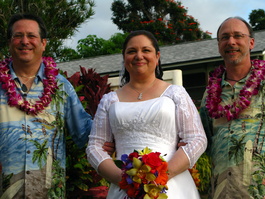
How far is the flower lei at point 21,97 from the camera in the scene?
3.89 m

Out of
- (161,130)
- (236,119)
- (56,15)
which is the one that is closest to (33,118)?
(161,130)

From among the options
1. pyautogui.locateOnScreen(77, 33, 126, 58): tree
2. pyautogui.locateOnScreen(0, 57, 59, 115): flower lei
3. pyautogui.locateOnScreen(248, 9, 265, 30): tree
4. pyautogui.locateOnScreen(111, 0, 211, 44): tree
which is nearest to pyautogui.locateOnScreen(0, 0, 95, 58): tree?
pyautogui.locateOnScreen(0, 57, 59, 115): flower lei

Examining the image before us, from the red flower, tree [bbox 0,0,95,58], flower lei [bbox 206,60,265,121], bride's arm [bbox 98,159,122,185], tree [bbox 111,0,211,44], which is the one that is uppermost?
tree [bbox 111,0,211,44]

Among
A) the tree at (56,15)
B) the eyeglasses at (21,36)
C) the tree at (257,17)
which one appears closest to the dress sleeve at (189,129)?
the eyeglasses at (21,36)

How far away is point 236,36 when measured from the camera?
3943mm

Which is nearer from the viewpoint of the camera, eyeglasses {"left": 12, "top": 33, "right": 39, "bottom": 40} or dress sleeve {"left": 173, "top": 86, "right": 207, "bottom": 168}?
dress sleeve {"left": 173, "top": 86, "right": 207, "bottom": 168}

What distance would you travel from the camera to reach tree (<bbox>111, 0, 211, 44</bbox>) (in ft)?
118

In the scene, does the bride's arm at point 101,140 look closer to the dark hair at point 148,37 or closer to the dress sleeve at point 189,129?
the dark hair at point 148,37

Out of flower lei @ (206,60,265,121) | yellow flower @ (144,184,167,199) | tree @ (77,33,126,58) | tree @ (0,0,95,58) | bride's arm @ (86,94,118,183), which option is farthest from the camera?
tree @ (77,33,126,58)

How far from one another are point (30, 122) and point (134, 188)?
1361 millimetres

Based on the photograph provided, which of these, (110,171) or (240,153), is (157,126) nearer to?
(110,171)

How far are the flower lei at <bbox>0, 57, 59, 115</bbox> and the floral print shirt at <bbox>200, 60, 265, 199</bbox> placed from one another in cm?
169

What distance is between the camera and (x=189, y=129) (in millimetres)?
3488

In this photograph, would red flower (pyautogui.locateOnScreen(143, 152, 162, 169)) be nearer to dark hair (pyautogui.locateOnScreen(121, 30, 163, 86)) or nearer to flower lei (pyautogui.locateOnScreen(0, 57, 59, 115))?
dark hair (pyautogui.locateOnScreen(121, 30, 163, 86))
